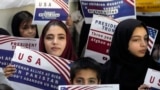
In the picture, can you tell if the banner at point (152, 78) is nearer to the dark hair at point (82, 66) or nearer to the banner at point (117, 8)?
the dark hair at point (82, 66)

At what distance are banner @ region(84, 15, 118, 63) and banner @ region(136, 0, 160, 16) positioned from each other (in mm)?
655

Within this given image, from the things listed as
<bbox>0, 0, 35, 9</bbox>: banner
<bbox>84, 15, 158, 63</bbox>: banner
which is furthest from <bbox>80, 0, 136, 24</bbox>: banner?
<bbox>0, 0, 35, 9</bbox>: banner

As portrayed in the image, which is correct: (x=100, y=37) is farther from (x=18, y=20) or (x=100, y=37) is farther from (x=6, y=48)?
(x=6, y=48)

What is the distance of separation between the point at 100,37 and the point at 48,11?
1.49 ft

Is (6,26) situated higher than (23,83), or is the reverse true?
(6,26)

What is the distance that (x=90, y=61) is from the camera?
204 centimetres

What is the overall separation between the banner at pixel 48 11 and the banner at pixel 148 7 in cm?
92

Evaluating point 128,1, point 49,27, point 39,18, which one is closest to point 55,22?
point 49,27

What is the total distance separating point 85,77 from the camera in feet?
6.23

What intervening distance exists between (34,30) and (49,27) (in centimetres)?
63

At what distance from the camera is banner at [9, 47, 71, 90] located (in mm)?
2006

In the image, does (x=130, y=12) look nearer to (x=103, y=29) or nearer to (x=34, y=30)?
(x=103, y=29)

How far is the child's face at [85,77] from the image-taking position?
1.89 m

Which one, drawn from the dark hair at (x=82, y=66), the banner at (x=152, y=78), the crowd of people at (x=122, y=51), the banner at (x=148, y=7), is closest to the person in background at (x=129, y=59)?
the crowd of people at (x=122, y=51)
